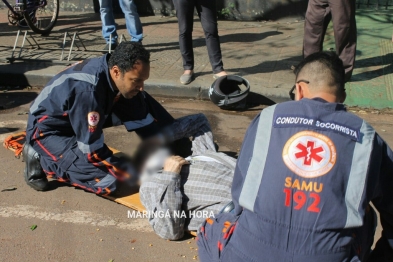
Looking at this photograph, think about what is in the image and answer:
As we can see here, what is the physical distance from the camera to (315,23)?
5945 millimetres

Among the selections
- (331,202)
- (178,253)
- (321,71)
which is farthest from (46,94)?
(331,202)

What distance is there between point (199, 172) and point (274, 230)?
1.25 metres

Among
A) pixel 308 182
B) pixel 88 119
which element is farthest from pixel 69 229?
pixel 308 182

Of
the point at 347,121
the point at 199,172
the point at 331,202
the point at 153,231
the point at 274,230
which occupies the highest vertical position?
the point at 347,121

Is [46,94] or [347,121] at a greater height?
[347,121]

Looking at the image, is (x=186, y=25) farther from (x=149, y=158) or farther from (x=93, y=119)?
(x=93, y=119)

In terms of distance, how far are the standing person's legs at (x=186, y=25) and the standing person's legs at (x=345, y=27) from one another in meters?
1.56

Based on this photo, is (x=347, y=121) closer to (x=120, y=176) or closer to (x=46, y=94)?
(x=120, y=176)

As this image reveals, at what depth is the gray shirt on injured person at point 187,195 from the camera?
10.6 feet

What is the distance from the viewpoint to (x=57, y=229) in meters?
3.56

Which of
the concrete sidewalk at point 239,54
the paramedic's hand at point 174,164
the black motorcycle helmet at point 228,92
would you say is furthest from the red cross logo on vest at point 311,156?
the concrete sidewalk at point 239,54

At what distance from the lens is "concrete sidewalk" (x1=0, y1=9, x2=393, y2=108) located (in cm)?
605

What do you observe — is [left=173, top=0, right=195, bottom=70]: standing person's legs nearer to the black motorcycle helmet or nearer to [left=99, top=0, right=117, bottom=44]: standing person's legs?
the black motorcycle helmet

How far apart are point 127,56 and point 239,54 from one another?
386 cm
